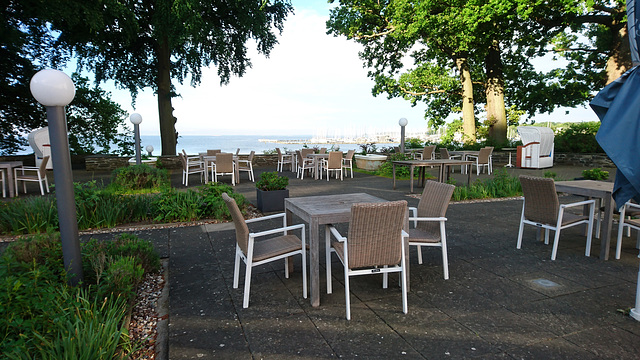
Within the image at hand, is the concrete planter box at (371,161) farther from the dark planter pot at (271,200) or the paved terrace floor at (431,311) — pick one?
the paved terrace floor at (431,311)

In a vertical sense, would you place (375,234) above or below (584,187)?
below

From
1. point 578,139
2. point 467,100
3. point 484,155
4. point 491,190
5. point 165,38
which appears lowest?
point 491,190

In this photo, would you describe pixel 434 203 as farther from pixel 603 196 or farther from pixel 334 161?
pixel 334 161

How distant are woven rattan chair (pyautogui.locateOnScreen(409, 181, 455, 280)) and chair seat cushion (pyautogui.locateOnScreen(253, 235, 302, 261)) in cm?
95

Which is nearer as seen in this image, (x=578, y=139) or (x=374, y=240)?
(x=374, y=240)

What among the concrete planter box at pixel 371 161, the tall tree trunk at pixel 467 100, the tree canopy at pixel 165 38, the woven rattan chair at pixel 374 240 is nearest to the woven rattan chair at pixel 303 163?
the concrete planter box at pixel 371 161

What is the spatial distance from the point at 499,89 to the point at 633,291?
1478 centimetres

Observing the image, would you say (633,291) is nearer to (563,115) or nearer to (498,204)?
(498,204)

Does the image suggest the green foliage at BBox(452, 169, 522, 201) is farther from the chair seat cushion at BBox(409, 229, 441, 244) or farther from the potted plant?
the chair seat cushion at BBox(409, 229, 441, 244)

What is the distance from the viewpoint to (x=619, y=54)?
13.7m

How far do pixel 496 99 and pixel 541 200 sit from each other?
13.7 m

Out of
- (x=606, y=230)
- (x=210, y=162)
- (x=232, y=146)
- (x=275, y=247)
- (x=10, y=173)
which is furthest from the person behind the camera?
(x=232, y=146)

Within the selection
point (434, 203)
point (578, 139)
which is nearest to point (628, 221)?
point (434, 203)

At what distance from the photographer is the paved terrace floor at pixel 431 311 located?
6.58 feet
